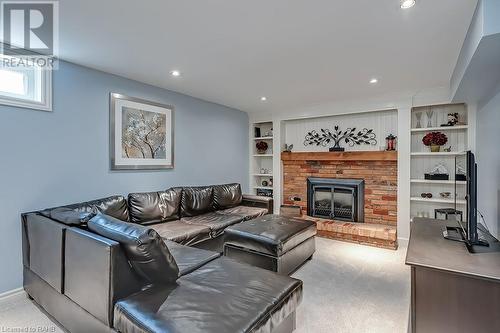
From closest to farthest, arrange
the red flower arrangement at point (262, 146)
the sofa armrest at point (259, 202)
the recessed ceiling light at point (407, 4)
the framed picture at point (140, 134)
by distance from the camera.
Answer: the recessed ceiling light at point (407, 4) < the framed picture at point (140, 134) < the sofa armrest at point (259, 202) < the red flower arrangement at point (262, 146)

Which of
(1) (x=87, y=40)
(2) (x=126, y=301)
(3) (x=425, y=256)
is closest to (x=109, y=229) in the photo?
(2) (x=126, y=301)

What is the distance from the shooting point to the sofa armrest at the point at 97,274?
1.51m

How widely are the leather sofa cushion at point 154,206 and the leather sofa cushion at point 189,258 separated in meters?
1.04

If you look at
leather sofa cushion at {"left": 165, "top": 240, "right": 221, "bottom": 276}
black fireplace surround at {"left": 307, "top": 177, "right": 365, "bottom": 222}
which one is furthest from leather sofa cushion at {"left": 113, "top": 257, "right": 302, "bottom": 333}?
black fireplace surround at {"left": 307, "top": 177, "right": 365, "bottom": 222}

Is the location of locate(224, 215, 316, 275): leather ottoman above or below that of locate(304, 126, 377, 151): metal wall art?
below

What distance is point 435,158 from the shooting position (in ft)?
13.5

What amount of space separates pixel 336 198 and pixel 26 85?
4657 mm

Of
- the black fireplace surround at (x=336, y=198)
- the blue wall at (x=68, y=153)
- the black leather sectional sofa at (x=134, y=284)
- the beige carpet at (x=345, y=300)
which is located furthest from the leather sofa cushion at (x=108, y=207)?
the black fireplace surround at (x=336, y=198)

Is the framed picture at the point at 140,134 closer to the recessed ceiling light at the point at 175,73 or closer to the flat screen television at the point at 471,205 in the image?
the recessed ceiling light at the point at 175,73

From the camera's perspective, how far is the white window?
2.43 meters

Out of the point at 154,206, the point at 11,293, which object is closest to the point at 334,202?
the point at 154,206

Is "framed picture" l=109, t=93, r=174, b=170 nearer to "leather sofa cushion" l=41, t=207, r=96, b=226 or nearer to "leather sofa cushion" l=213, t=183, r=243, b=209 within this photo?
"leather sofa cushion" l=213, t=183, r=243, b=209

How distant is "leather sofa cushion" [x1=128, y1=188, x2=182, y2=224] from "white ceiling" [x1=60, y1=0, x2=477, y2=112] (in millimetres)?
1542

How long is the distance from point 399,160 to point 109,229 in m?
4.15
